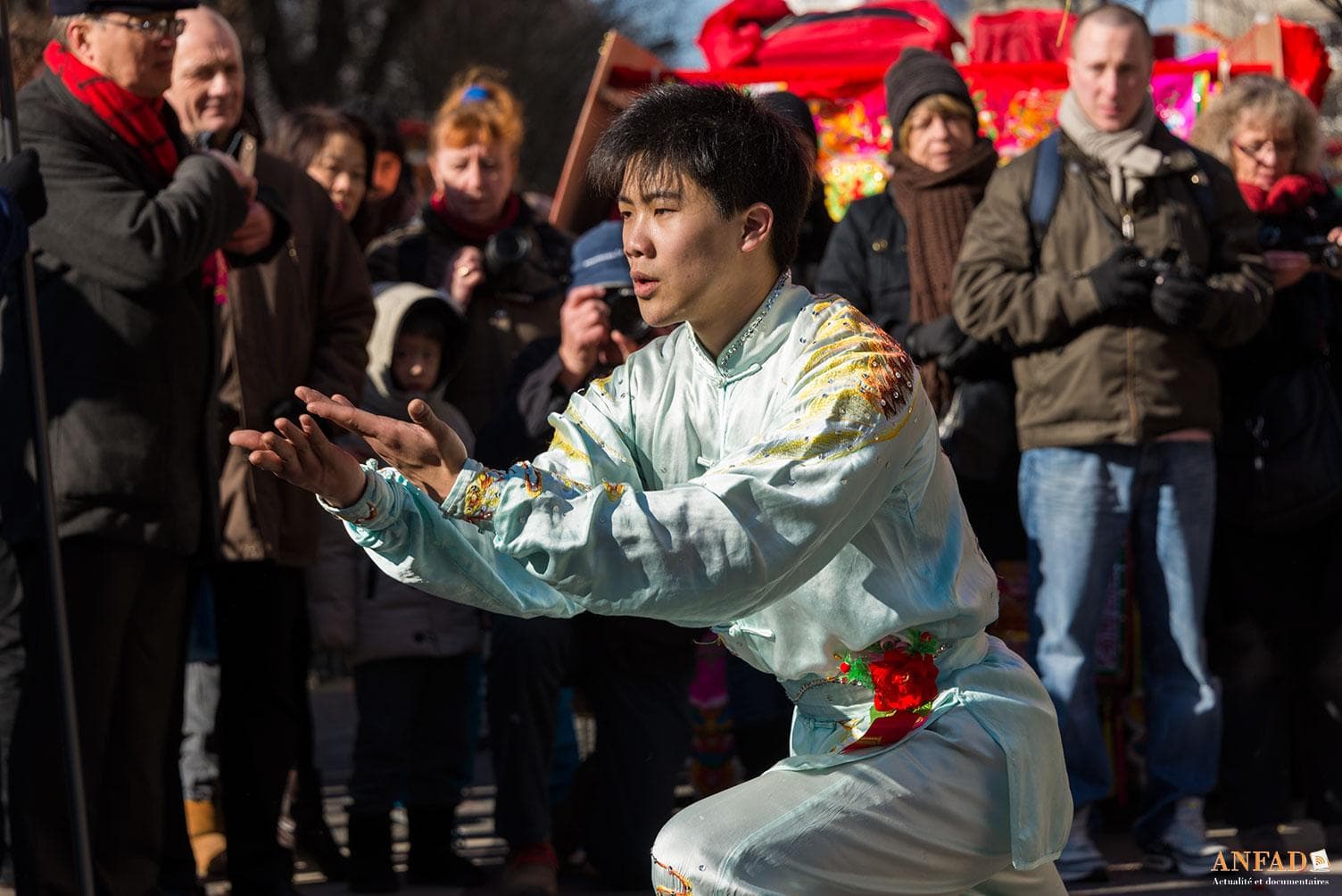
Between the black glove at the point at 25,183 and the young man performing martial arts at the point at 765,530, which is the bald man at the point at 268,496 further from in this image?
the young man performing martial arts at the point at 765,530

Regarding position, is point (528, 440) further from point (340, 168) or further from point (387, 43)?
point (387, 43)

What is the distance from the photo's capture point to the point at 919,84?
5.53m

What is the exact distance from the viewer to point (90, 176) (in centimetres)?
434

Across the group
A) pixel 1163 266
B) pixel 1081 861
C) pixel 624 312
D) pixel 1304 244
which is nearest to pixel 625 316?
pixel 624 312

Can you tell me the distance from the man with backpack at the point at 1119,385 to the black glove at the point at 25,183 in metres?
2.49

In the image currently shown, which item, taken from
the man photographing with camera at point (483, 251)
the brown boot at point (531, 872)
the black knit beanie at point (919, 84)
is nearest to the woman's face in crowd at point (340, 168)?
the man photographing with camera at point (483, 251)

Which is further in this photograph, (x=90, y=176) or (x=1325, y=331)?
(x=1325, y=331)

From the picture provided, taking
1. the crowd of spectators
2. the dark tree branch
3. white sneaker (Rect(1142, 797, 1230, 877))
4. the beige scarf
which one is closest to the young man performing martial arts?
the crowd of spectators

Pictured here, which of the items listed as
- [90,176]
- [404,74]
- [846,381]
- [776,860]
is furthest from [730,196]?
[404,74]

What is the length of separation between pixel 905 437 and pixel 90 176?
248 centimetres

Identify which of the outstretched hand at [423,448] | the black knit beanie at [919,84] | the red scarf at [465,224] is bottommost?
the outstretched hand at [423,448]

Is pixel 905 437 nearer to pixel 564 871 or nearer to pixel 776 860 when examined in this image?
pixel 776 860

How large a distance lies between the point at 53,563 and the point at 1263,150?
3.86 metres

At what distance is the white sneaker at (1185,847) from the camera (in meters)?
4.95
